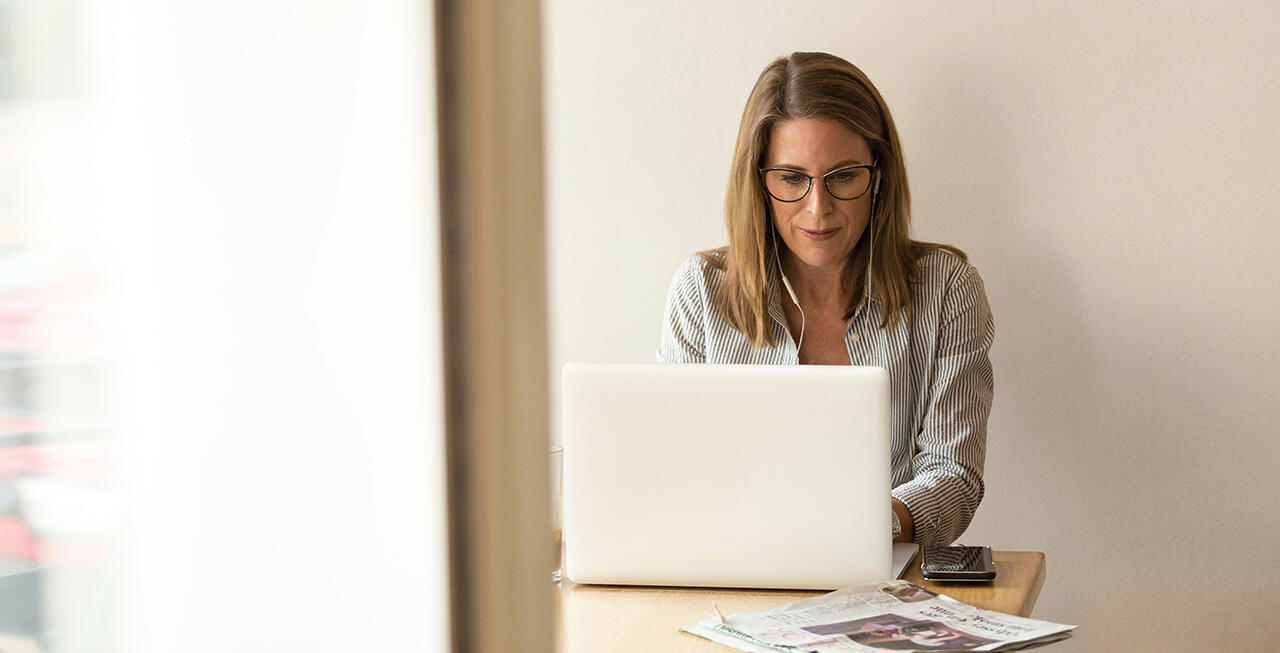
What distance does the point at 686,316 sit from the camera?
2043 mm

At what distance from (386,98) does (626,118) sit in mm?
2101

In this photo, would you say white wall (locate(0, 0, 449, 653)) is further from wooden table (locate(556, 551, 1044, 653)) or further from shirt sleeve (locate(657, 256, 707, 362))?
shirt sleeve (locate(657, 256, 707, 362))

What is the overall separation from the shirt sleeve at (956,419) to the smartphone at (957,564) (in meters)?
0.20

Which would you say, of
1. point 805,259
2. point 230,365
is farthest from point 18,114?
point 805,259

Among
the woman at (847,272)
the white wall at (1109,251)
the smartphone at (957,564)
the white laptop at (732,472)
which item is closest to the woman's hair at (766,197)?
the woman at (847,272)

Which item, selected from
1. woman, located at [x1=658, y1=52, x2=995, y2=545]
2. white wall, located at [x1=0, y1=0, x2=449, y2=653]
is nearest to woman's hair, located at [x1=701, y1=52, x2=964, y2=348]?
woman, located at [x1=658, y1=52, x2=995, y2=545]

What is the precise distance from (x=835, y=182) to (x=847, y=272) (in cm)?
17

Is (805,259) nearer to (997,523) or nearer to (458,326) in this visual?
(997,523)

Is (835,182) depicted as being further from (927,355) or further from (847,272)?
(927,355)

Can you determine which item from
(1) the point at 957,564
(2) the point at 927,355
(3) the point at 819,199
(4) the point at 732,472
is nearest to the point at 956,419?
(2) the point at 927,355

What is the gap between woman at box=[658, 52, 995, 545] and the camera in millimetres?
1861

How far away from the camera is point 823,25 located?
7.02 ft

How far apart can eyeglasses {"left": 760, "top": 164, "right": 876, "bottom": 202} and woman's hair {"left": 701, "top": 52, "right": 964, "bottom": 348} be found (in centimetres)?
4

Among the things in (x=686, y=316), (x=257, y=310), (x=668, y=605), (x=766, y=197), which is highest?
(x=766, y=197)
